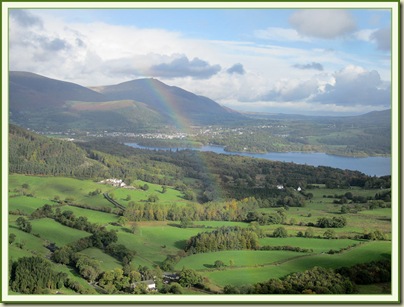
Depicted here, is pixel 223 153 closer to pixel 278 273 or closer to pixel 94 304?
pixel 278 273

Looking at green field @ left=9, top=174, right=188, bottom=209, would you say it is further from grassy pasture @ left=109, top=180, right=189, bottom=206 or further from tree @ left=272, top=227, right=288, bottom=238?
tree @ left=272, top=227, right=288, bottom=238

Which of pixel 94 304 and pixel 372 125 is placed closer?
pixel 94 304

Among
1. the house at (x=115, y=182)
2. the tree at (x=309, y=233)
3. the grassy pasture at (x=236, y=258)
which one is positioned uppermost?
the house at (x=115, y=182)

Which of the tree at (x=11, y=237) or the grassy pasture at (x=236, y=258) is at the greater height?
the tree at (x=11, y=237)

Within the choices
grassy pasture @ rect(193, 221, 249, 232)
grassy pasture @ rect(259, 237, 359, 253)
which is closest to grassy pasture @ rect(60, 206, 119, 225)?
grassy pasture @ rect(193, 221, 249, 232)

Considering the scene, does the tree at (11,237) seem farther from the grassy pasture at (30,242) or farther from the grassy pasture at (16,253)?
the grassy pasture at (16,253)

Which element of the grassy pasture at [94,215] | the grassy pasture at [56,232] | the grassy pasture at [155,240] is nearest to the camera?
the grassy pasture at [155,240]

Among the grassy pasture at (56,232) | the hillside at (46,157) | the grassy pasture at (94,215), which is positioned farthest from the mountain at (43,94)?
the grassy pasture at (56,232)

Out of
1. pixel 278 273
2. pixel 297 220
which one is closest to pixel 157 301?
pixel 278 273
